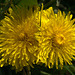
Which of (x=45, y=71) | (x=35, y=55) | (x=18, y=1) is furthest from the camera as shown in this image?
(x=45, y=71)

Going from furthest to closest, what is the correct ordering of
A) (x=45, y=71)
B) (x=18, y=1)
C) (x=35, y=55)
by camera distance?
(x=45, y=71) < (x=18, y=1) < (x=35, y=55)

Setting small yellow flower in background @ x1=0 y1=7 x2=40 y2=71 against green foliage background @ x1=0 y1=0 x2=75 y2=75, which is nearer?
small yellow flower in background @ x1=0 y1=7 x2=40 y2=71

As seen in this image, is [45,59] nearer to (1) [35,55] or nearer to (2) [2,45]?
(1) [35,55]

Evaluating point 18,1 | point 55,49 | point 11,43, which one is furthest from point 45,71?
point 18,1

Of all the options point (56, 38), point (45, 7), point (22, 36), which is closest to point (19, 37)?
point (22, 36)

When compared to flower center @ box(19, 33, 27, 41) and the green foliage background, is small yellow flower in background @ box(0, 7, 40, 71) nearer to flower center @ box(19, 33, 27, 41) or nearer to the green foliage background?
flower center @ box(19, 33, 27, 41)

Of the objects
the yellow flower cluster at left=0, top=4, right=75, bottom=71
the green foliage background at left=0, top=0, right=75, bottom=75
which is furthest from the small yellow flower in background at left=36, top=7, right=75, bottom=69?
the green foliage background at left=0, top=0, right=75, bottom=75

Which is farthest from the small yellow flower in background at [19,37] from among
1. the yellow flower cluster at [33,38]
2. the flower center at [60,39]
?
the flower center at [60,39]

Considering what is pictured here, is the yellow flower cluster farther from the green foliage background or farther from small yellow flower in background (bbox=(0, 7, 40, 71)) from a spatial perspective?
the green foliage background
